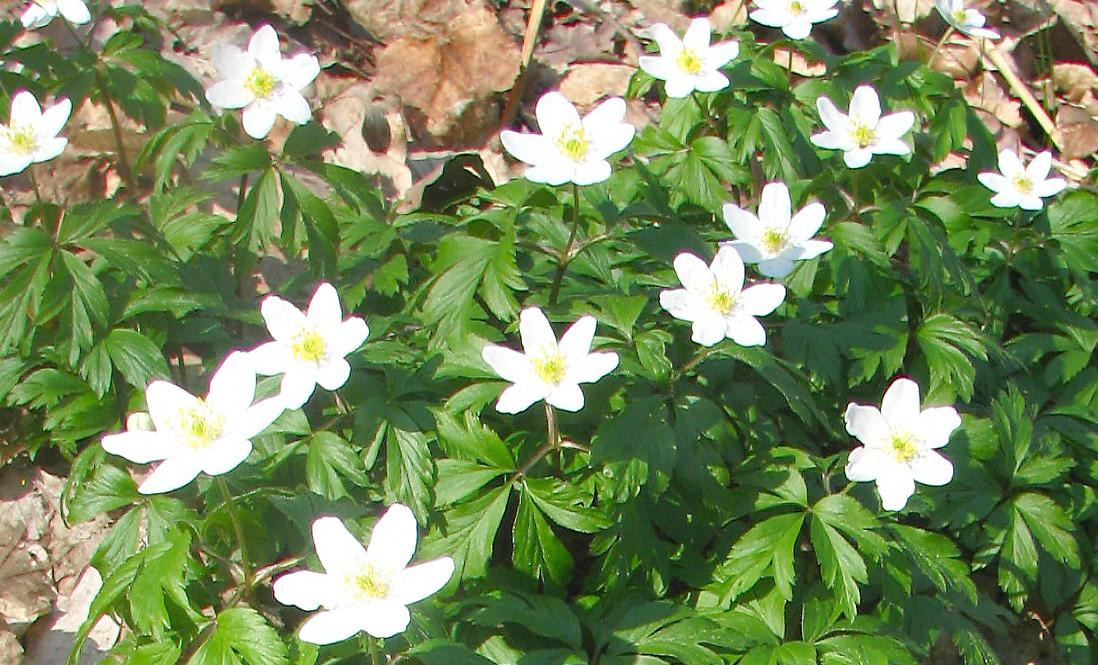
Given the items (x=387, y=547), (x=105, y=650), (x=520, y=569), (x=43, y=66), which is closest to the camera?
(x=387, y=547)

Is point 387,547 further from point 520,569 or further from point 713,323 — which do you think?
point 713,323

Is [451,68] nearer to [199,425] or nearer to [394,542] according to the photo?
[199,425]

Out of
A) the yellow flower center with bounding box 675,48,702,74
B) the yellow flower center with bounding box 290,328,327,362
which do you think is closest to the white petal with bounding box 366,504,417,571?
the yellow flower center with bounding box 290,328,327,362

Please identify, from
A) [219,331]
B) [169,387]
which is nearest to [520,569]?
[169,387]

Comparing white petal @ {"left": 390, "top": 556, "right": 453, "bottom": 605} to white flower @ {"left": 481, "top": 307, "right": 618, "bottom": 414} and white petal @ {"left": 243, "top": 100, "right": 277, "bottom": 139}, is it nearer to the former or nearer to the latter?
white flower @ {"left": 481, "top": 307, "right": 618, "bottom": 414}

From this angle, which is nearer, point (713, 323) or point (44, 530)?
point (713, 323)

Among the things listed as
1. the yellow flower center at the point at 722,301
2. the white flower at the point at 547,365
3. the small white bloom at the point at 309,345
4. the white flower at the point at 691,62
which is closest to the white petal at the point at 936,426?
the yellow flower center at the point at 722,301
